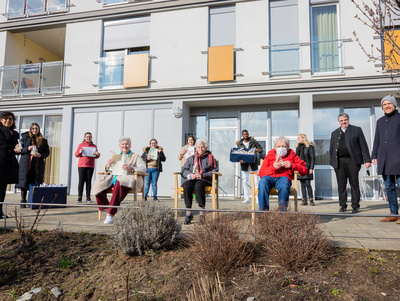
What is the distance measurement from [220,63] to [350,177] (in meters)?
5.91

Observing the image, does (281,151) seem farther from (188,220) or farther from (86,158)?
(86,158)

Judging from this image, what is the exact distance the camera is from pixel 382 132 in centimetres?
488

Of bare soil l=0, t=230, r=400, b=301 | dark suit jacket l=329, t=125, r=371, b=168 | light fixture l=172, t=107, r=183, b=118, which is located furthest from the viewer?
light fixture l=172, t=107, r=183, b=118

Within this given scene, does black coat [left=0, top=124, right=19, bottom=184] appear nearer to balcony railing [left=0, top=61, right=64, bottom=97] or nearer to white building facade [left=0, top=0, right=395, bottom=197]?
white building facade [left=0, top=0, right=395, bottom=197]

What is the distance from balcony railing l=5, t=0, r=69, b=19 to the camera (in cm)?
1214

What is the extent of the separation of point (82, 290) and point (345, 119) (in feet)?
17.4

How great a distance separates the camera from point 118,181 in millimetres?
4727

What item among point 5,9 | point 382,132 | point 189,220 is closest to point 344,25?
point 382,132

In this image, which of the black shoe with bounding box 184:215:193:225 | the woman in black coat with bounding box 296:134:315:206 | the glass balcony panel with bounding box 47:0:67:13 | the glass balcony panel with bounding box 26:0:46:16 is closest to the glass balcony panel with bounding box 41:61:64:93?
the glass balcony panel with bounding box 47:0:67:13

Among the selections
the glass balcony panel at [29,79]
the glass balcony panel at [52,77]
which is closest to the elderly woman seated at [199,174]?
the glass balcony panel at [52,77]

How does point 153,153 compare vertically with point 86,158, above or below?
above

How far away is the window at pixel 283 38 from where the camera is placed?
31.7 feet

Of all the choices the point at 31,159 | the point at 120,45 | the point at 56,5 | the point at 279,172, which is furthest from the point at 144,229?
the point at 56,5

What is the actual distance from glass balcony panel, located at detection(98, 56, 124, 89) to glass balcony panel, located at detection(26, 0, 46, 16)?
389 cm
